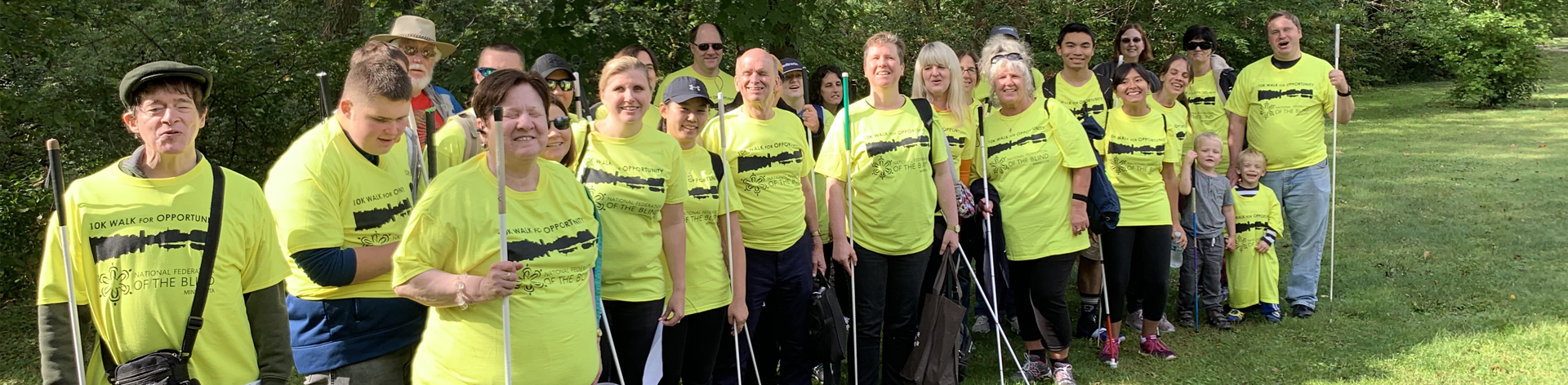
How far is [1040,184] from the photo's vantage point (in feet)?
17.7

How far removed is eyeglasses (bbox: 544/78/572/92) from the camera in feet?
14.4

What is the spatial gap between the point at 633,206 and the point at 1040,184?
2.38 m

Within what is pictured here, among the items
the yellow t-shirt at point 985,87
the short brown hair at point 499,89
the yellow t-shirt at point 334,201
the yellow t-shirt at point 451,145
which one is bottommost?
the yellow t-shirt at point 334,201

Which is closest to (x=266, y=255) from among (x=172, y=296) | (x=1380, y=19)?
(x=172, y=296)

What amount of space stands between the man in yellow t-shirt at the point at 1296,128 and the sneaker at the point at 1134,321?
107 cm

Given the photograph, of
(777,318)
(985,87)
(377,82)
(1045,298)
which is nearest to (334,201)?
(377,82)

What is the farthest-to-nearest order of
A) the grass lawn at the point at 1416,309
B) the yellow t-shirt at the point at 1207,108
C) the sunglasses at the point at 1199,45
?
the yellow t-shirt at the point at 1207,108, the sunglasses at the point at 1199,45, the grass lawn at the point at 1416,309

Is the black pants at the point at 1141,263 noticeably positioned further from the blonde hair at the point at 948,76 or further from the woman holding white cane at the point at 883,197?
the woman holding white cane at the point at 883,197

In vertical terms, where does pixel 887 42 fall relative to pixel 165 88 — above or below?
above

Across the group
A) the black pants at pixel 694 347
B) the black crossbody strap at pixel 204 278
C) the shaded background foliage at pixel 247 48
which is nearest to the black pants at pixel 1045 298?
the black pants at pixel 694 347

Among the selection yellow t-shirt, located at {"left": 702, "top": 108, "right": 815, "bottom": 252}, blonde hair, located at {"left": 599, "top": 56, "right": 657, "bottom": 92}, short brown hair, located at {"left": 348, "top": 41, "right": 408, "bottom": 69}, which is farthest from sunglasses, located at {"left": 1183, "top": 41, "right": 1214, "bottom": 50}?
short brown hair, located at {"left": 348, "top": 41, "right": 408, "bottom": 69}

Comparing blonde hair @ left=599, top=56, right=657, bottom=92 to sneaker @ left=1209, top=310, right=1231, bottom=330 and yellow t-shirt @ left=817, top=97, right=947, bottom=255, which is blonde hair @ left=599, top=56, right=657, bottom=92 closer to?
yellow t-shirt @ left=817, top=97, right=947, bottom=255

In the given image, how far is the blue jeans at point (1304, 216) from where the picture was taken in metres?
6.95

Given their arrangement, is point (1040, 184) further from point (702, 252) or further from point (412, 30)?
point (412, 30)
